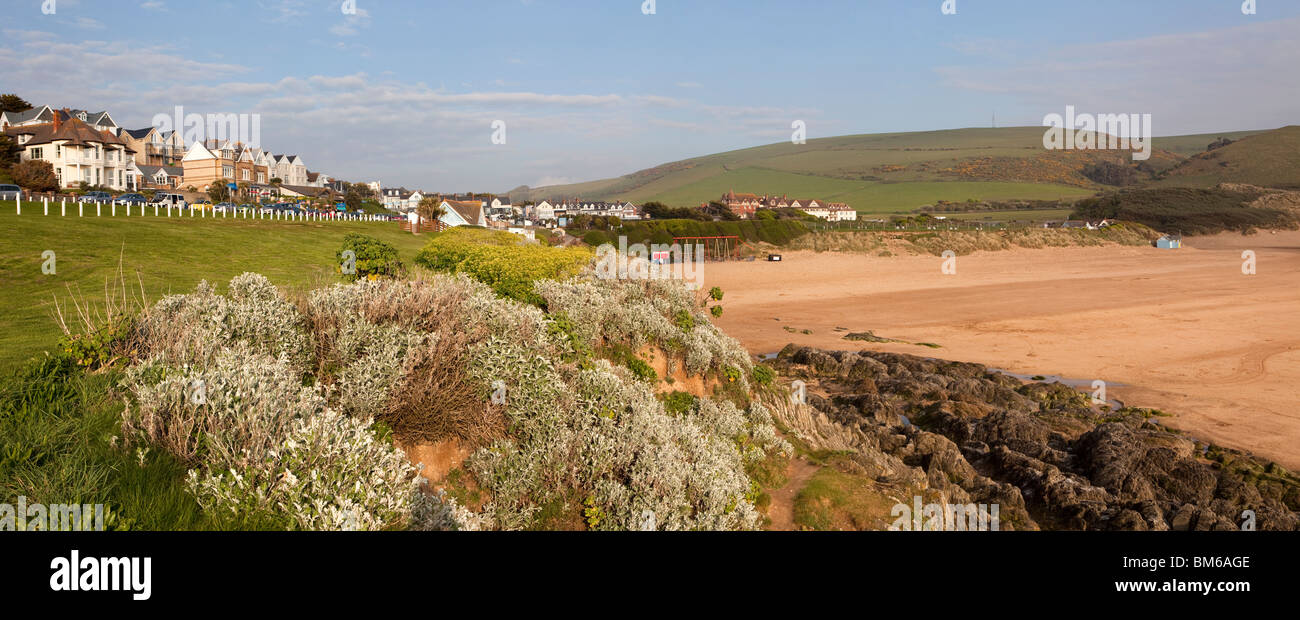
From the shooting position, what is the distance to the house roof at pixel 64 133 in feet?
215

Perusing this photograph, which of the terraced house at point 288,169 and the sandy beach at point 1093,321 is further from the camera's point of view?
the terraced house at point 288,169

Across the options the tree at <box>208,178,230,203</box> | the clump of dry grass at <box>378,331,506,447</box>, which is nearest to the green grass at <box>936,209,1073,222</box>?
the tree at <box>208,178,230,203</box>

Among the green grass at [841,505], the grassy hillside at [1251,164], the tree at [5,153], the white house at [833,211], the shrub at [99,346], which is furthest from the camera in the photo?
the grassy hillside at [1251,164]

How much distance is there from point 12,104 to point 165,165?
1847cm

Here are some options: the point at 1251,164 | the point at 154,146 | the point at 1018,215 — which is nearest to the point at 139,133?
the point at 154,146

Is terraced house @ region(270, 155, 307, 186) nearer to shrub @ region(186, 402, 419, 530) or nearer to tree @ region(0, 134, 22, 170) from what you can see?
tree @ region(0, 134, 22, 170)

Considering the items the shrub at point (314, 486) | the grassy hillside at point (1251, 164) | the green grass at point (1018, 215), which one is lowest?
the shrub at point (314, 486)

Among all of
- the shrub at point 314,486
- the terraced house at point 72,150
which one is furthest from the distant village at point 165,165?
the shrub at point 314,486

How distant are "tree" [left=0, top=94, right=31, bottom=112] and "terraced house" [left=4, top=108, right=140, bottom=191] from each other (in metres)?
Answer: 3.82

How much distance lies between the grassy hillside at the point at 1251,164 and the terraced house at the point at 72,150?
630 ft

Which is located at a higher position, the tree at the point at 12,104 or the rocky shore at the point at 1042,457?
the tree at the point at 12,104

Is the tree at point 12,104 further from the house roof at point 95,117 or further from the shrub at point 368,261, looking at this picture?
the shrub at point 368,261
